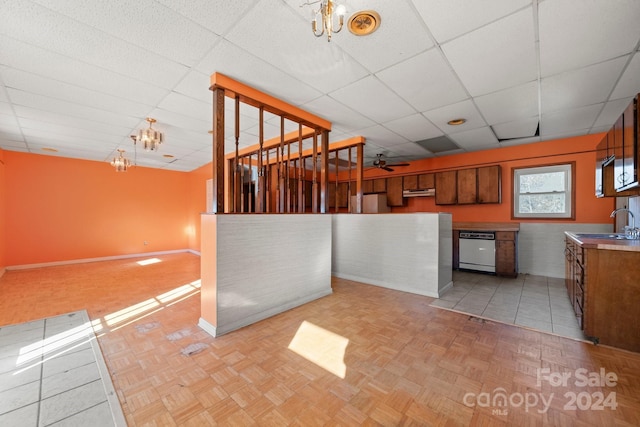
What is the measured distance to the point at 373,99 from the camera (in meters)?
3.03

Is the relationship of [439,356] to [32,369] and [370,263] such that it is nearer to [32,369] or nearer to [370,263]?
[370,263]

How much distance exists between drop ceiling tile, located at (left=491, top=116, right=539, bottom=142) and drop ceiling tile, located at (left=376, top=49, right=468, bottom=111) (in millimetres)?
1463

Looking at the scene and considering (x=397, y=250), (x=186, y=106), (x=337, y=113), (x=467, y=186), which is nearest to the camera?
(x=186, y=106)

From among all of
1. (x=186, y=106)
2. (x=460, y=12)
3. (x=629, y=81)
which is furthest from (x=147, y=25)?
(x=629, y=81)

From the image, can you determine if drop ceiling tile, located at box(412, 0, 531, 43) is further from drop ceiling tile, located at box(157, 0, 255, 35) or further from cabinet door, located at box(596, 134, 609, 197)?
cabinet door, located at box(596, 134, 609, 197)

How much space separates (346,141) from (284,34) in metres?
2.93

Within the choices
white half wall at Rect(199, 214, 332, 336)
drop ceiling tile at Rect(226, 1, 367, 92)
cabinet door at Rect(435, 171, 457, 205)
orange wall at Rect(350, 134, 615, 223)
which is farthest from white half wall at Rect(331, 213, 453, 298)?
drop ceiling tile at Rect(226, 1, 367, 92)

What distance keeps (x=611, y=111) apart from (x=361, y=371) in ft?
15.0

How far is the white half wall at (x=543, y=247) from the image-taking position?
4496 mm

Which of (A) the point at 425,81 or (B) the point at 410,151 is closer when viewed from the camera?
(A) the point at 425,81

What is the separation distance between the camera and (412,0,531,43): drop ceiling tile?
1633 millimetres

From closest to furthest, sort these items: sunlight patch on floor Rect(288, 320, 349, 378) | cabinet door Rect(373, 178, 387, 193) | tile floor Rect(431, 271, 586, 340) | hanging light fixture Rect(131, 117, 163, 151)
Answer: sunlight patch on floor Rect(288, 320, 349, 378), tile floor Rect(431, 271, 586, 340), hanging light fixture Rect(131, 117, 163, 151), cabinet door Rect(373, 178, 387, 193)

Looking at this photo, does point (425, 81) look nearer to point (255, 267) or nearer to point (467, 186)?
point (255, 267)

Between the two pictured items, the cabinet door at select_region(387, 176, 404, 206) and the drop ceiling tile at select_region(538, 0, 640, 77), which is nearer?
the drop ceiling tile at select_region(538, 0, 640, 77)
